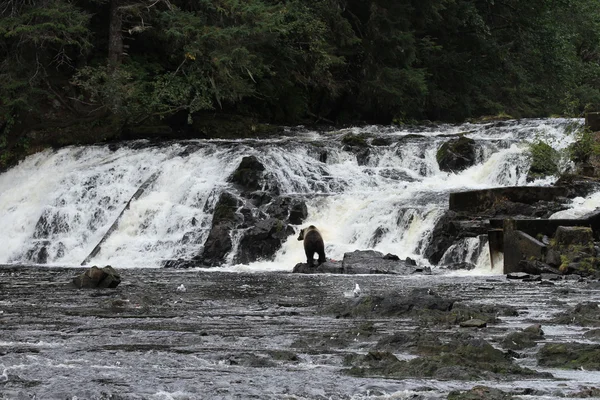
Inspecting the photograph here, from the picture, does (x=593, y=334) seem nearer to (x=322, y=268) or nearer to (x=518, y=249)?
(x=518, y=249)

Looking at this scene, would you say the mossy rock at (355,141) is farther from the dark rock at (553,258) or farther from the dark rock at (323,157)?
the dark rock at (553,258)

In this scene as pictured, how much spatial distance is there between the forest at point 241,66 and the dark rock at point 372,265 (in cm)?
1349

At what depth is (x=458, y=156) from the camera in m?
28.4

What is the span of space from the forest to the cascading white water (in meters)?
2.63

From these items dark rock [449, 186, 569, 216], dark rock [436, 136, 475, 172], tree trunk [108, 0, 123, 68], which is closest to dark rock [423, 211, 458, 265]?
dark rock [449, 186, 569, 216]

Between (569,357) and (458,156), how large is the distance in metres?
19.0

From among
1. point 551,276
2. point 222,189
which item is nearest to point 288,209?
point 222,189

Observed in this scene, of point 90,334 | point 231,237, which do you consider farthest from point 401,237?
point 90,334

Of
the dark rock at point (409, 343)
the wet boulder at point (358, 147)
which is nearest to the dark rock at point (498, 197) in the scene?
the wet boulder at point (358, 147)

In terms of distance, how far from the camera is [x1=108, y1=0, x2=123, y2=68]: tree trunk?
35.1 metres

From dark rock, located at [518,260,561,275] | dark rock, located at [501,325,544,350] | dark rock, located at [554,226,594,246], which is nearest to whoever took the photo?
dark rock, located at [501,325,544,350]

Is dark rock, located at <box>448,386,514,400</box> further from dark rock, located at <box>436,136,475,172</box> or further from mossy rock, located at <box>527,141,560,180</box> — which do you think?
dark rock, located at <box>436,136,475,172</box>

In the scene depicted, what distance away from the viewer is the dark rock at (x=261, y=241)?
23891 mm

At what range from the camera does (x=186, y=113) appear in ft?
118
